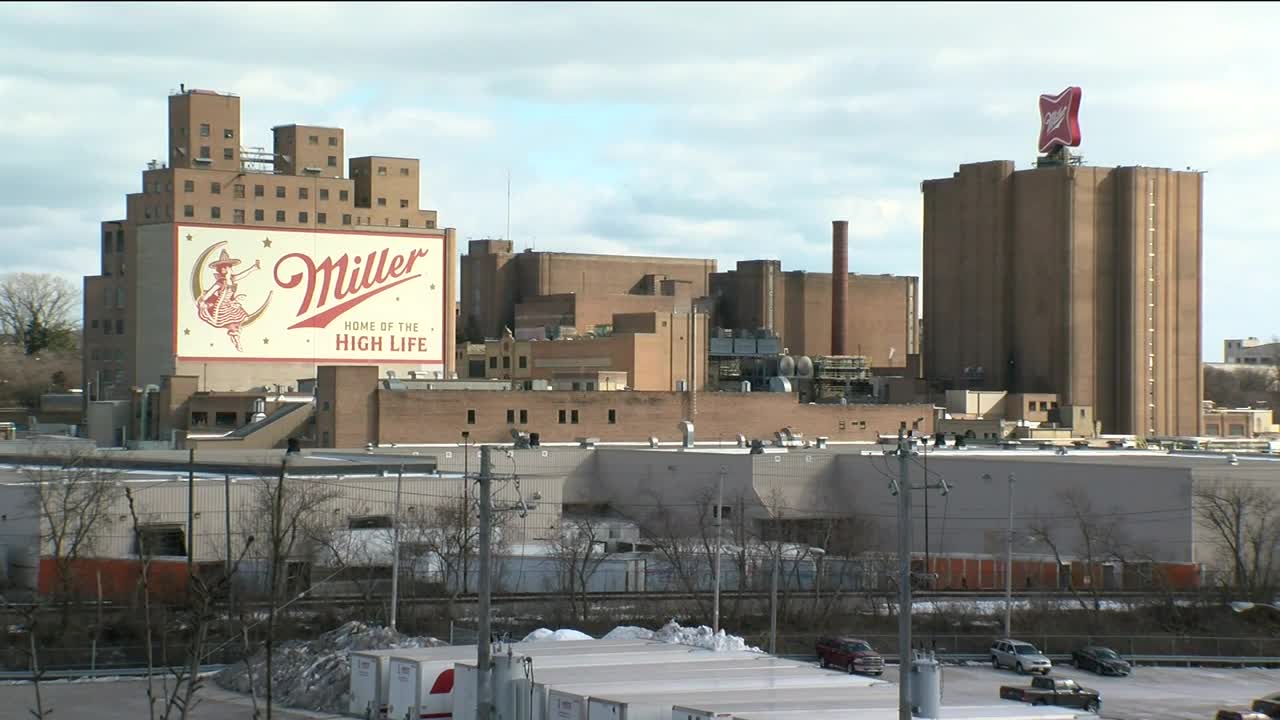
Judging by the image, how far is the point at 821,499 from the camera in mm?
74750

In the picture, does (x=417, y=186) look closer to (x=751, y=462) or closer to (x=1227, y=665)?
(x=751, y=462)

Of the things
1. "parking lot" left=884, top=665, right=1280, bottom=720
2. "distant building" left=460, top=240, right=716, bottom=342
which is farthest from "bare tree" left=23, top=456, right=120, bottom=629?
"distant building" left=460, top=240, right=716, bottom=342

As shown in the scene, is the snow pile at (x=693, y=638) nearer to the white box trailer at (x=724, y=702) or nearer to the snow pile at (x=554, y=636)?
the snow pile at (x=554, y=636)

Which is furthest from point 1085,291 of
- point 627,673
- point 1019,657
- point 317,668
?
point 627,673

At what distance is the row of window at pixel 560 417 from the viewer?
3359 inches

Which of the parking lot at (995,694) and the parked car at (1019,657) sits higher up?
the parked car at (1019,657)

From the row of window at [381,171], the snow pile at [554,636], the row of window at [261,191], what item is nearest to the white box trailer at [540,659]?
the snow pile at [554,636]

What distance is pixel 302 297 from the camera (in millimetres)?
92250

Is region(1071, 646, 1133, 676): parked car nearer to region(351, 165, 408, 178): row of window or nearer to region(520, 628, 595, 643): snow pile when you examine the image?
region(520, 628, 595, 643): snow pile

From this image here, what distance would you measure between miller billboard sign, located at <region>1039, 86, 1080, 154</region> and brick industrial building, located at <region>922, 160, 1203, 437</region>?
283 cm

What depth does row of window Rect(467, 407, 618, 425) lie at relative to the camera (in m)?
85.3

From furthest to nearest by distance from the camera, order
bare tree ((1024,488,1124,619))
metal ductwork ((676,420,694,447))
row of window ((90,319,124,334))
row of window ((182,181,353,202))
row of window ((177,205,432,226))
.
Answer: row of window ((182,181,353,202))
row of window ((177,205,432,226))
row of window ((90,319,124,334))
metal ductwork ((676,420,694,447))
bare tree ((1024,488,1124,619))

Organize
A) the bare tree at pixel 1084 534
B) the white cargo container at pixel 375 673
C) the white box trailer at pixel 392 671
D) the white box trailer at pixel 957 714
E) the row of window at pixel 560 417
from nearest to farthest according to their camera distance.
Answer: the white box trailer at pixel 957 714 → the white box trailer at pixel 392 671 → the white cargo container at pixel 375 673 → the bare tree at pixel 1084 534 → the row of window at pixel 560 417

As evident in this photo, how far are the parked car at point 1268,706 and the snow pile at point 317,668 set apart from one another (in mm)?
18836
